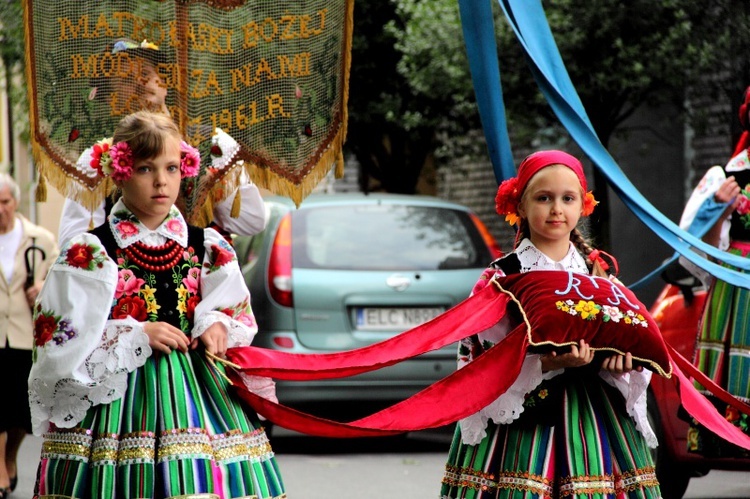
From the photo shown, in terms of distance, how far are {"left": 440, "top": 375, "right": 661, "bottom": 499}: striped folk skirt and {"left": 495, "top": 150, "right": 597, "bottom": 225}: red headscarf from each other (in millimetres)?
613

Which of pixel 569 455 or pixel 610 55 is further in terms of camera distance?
pixel 610 55

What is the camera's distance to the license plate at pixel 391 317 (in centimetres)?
951

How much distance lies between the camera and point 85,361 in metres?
4.54

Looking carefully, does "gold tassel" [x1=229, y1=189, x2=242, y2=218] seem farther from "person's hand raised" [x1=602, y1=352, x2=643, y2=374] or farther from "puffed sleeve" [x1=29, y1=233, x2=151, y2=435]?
"person's hand raised" [x1=602, y1=352, x2=643, y2=374]

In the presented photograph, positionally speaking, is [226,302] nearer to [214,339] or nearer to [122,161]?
[214,339]

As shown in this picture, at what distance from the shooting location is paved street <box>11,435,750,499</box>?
8008 millimetres

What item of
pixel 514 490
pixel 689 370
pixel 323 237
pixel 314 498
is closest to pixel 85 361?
pixel 514 490

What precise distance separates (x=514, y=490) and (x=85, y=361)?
1458mm

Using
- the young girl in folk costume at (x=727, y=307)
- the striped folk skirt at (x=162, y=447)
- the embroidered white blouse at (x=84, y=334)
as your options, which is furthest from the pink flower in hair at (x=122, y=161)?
the young girl in folk costume at (x=727, y=307)

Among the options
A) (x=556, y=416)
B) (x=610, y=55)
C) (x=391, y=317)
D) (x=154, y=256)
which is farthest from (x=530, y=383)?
(x=610, y=55)

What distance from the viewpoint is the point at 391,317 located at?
9.56 m

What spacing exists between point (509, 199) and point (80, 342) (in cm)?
153

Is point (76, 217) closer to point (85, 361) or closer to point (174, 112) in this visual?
point (174, 112)

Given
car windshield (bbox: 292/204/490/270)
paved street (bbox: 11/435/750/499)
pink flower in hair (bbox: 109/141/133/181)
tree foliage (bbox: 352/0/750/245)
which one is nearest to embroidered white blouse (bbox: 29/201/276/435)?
pink flower in hair (bbox: 109/141/133/181)
